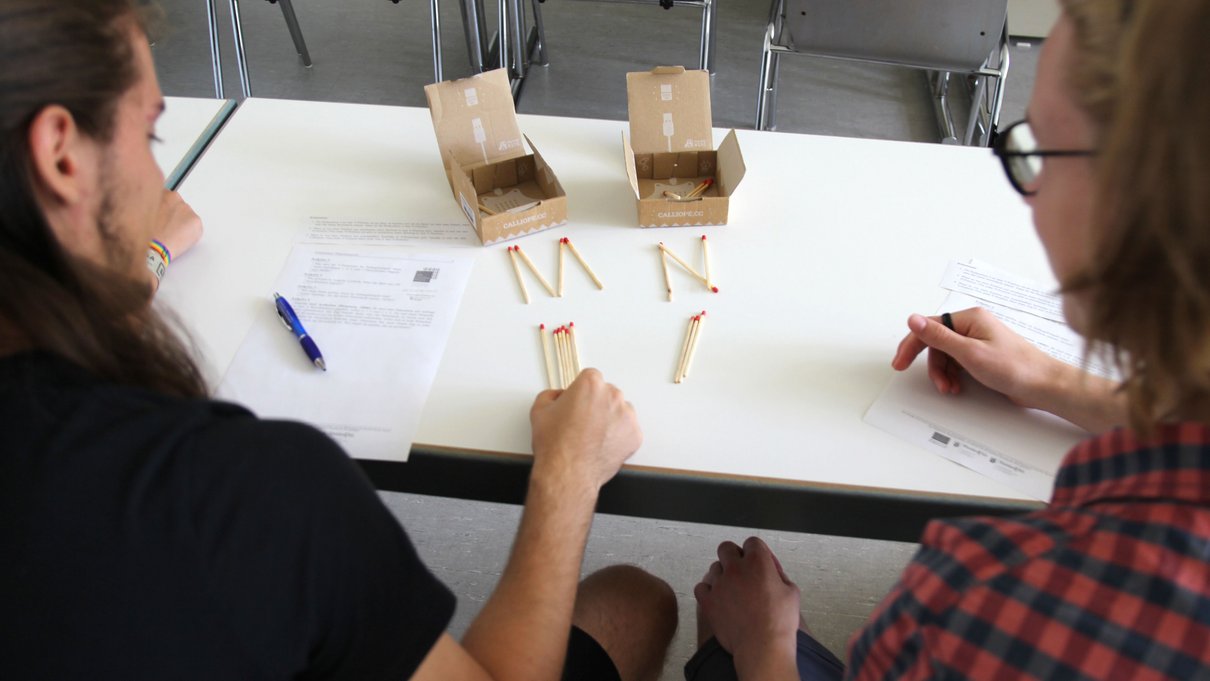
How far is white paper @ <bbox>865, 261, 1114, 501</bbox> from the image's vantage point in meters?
1.01

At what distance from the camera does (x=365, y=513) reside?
716 millimetres

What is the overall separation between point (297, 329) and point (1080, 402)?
0.94 m

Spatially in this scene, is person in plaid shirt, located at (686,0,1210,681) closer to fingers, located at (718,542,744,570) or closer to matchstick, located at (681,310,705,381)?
matchstick, located at (681,310,705,381)

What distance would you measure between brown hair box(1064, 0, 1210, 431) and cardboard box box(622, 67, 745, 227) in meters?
0.80

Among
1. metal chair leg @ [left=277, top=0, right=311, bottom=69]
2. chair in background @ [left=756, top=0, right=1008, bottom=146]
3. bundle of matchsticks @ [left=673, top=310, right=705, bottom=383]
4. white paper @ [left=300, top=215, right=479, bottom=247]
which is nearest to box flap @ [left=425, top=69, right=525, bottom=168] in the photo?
white paper @ [left=300, top=215, right=479, bottom=247]

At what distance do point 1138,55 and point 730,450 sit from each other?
1.99 ft

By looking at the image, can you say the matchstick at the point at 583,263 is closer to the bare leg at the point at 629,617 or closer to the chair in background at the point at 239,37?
the bare leg at the point at 629,617

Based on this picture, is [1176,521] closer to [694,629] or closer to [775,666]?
[775,666]

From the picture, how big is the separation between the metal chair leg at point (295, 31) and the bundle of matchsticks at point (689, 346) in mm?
2631

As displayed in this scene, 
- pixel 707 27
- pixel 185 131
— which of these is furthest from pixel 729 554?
pixel 707 27

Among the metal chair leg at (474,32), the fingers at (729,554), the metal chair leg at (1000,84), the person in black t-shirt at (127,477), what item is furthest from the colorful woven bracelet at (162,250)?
the metal chair leg at (1000,84)

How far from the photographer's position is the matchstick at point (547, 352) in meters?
1.12

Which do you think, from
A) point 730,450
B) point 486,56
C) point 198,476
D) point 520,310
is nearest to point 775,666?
point 730,450

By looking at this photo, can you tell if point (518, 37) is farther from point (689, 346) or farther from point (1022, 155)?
point (1022, 155)
